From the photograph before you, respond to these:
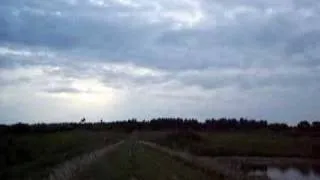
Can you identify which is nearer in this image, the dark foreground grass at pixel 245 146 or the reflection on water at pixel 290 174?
the reflection on water at pixel 290 174

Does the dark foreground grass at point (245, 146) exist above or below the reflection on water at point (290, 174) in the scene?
above

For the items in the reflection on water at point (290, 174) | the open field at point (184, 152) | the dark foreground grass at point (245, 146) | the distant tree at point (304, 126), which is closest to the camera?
the reflection on water at point (290, 174)

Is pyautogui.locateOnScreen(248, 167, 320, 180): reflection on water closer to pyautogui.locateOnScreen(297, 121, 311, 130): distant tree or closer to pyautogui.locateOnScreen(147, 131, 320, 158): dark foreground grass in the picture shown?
pyautogui.locateOnScreen(147, 131, 320, 158): dark foreground grass

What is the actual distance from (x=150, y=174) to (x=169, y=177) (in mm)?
1891

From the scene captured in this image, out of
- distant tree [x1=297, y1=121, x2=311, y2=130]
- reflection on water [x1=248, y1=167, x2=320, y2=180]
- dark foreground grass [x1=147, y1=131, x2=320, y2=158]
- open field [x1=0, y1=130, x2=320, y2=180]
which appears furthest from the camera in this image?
distant tree [x1=297, y1=121, x2=311, y2=130]

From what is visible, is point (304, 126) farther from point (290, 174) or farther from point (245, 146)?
point (290, 174)

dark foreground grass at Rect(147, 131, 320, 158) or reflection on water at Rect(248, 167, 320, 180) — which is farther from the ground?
dark foreground grass at Rect(147, 131, 320, 158)

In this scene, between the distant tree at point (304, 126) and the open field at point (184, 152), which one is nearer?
the open field at point (184, 152)

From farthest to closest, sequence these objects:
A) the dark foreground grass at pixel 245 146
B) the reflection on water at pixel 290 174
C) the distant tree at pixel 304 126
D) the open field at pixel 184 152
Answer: the distant tree at pixel 304 126
the dark foreground grass at pixel 245 146
the open field at pixel 184 152
the reflection on water at pixel 290 174

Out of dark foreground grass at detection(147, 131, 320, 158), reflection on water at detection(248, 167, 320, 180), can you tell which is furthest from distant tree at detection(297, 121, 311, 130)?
reflection on water at detection(248, 167, 320, 180)

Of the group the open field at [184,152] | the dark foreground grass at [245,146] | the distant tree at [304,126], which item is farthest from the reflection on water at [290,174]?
the distant tree at [304,126]

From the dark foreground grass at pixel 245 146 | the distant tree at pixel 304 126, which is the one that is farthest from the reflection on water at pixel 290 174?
the distant tree at pixel 304 126

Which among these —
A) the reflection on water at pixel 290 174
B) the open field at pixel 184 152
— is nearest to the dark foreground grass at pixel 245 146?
the open field at pixel 184 152

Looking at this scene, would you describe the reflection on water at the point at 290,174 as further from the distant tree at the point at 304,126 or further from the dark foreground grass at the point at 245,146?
the distant tree at the point at 304,126
